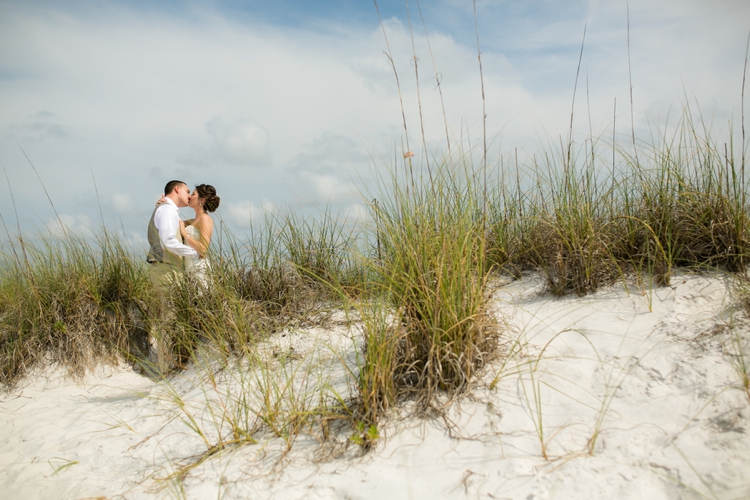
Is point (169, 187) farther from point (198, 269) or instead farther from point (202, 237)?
point (198, 269)

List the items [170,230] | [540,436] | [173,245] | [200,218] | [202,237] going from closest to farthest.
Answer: [540,436]
[173,245]
[170,230]
[202,237]
[200,218]

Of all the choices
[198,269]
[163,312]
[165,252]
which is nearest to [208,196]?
[165,252]

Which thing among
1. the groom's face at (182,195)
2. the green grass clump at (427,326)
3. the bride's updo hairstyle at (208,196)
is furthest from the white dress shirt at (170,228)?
the green grass clump at (427,326)

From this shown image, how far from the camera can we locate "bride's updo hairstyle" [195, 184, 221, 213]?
518cm

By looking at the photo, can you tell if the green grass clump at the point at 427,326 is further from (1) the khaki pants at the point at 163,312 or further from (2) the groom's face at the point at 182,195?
(2) the groom's face at the point at 182,195

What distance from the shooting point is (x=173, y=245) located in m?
4.26

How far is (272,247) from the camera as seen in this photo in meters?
4.18

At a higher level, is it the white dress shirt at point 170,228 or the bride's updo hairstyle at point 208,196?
the bride's updo hairstyle at point 208,196

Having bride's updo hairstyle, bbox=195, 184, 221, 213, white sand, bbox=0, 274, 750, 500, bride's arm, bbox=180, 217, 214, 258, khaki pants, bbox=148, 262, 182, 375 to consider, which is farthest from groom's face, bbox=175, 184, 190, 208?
white sand, bbox=0, 274, 750, 500

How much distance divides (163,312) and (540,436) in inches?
123

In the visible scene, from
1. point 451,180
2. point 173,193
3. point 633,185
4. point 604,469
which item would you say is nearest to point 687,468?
point 604,469

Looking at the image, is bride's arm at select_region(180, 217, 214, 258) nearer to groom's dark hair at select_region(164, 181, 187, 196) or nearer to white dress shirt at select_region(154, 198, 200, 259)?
white dress shirt at select_region(154, 198, 200, 259)

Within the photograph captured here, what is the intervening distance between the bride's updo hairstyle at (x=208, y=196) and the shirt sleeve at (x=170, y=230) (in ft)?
2.08

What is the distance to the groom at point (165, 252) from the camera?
12.9 ft
